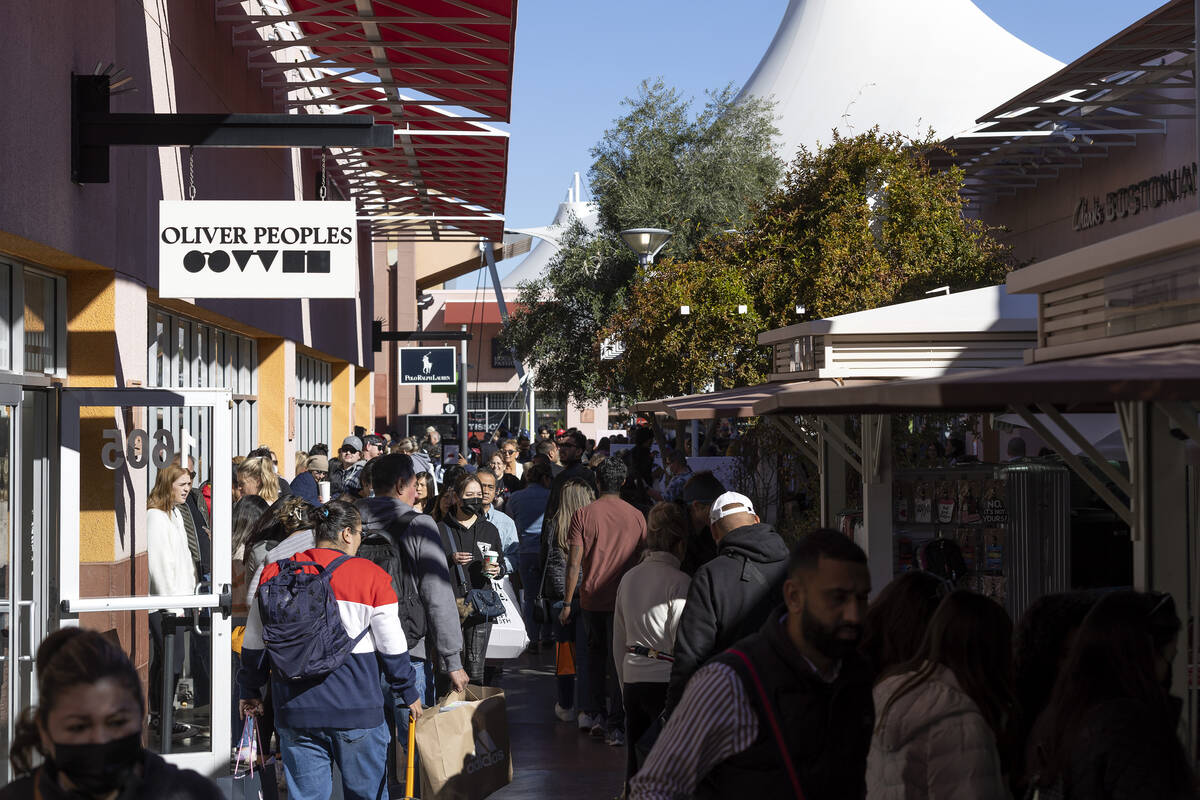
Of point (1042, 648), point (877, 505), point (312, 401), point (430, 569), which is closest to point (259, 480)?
point (430, 569)

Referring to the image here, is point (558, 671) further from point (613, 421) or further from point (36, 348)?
point (613, 421)

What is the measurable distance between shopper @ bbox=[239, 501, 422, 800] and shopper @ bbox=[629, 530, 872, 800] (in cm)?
258

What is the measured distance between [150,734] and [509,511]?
5580 mm

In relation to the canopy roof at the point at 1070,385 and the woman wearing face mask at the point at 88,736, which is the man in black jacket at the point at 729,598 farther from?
the woman wearing face mask at the point at 88,736

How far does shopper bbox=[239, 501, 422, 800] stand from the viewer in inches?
228

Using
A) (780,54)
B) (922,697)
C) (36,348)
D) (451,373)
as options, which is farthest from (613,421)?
(922,697)

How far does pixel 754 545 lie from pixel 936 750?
2.15 meters

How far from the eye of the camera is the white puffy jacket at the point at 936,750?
3734 millimetres

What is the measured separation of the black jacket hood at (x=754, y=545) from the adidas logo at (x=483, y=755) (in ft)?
5.80

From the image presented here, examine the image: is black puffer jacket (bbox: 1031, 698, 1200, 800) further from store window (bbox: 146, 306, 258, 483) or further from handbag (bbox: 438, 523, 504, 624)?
→ store window (bbox: 146, 306, 258, 483)

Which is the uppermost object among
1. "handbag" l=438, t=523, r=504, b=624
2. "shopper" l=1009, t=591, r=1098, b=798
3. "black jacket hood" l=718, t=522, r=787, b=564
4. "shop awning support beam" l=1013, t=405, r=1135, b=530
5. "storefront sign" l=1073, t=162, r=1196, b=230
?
"storefront sign" l=1073, t=162, r=1196, b=230

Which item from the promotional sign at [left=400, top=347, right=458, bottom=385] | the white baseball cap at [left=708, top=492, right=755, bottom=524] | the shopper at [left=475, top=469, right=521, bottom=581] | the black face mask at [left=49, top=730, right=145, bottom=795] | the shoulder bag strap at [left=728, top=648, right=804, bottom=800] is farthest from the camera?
the promotional sign at [left=400, top=347, right=458, bottom=385]

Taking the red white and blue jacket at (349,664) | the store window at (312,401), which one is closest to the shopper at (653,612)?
the red white and blue jacket at (349,664)

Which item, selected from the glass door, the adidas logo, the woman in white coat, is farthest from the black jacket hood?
the woman in white coat
